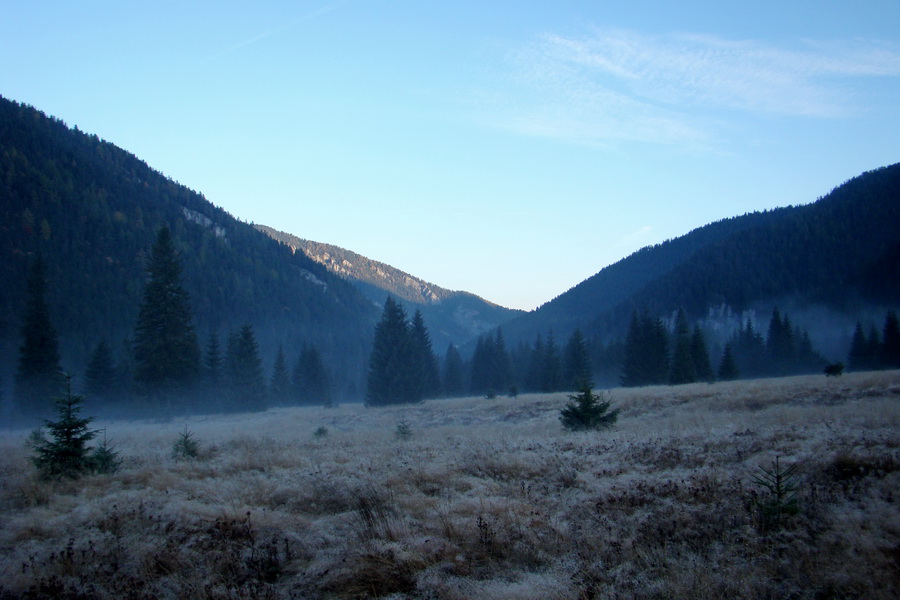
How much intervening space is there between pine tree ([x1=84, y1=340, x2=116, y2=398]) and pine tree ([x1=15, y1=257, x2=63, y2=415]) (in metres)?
4.52

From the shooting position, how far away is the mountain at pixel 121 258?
93250mm

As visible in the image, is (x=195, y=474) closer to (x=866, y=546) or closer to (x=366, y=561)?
(x=366, y=561)

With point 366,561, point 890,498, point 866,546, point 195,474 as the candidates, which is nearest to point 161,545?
point 366,561

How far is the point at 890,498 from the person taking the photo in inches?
255

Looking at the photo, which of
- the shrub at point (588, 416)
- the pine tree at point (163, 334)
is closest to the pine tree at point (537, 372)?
the pine tree at point (163, 334)

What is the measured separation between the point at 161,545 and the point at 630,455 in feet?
29.4

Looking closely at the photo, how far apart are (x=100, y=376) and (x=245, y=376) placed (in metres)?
12.2

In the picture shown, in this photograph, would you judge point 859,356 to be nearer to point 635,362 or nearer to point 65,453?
point 635,362

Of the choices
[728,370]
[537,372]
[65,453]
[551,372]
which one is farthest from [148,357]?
[728,370]

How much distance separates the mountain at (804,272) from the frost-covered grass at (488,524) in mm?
122660

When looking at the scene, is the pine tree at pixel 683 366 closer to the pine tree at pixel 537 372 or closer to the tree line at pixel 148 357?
the pine tree at pixel 537 372

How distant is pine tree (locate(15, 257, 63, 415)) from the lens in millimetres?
37312

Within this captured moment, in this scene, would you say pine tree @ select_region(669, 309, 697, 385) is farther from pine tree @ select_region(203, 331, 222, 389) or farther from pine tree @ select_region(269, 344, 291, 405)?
pine tree @ select_region(269, 344, 291, 405)

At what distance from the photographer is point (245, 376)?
165 feet
